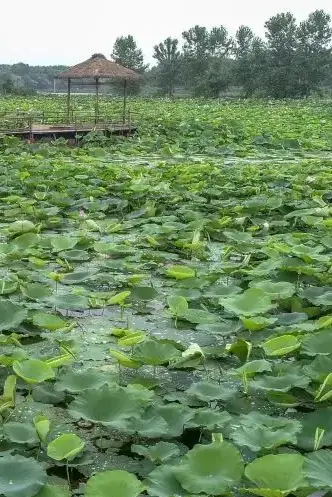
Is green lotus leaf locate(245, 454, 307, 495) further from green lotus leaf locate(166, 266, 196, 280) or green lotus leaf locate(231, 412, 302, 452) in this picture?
green lotus leaf locate(166, 266, 196, 280)

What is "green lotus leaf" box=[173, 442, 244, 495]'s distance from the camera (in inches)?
54.9

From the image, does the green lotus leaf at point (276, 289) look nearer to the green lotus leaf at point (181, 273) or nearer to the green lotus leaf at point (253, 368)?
the green lotus leaf at point (181, 273)

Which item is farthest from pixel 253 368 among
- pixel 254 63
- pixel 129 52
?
pixel 129 52

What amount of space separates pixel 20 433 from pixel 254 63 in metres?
30.8

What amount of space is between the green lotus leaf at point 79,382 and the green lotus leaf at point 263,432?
389mm

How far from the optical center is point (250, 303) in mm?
2424

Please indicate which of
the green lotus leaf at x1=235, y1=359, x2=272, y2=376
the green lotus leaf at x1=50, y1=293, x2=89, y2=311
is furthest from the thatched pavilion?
the green lotus leaf at x1=235, y1=359, x2=272, y2=376

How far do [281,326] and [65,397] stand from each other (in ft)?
2.81

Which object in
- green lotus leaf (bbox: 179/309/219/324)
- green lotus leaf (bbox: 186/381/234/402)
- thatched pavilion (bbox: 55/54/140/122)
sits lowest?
green lotus leaf (bbox: 186/381/234/402)

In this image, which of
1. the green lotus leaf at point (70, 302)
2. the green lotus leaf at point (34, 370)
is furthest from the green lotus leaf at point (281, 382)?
the green lotus leaf at point (70, 302)

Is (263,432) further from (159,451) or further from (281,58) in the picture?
(281,58)

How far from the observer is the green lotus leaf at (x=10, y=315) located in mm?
2266

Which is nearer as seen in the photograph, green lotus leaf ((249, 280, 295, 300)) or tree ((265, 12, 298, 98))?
green lotus leaf ((249, 280, 295, 300))

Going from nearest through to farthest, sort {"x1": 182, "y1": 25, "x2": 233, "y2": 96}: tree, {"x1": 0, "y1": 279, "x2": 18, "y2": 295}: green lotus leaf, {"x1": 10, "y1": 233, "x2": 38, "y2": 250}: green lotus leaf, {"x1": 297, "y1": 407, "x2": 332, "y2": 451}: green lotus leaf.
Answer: {"x1": 297, "y1": 407, "x2": 332, "y2": 451}: green lotus leaf
{"x1": 0, "y1": 279, "x2": 18, "y2": 295}: green lotus leaf
{"x1": 10, "y1": 233, "x2": 38, "y2": 250}: green lotus leaf
{"x1": 182, "y1": 25, "x2": 233, "y2": 96}: tree
